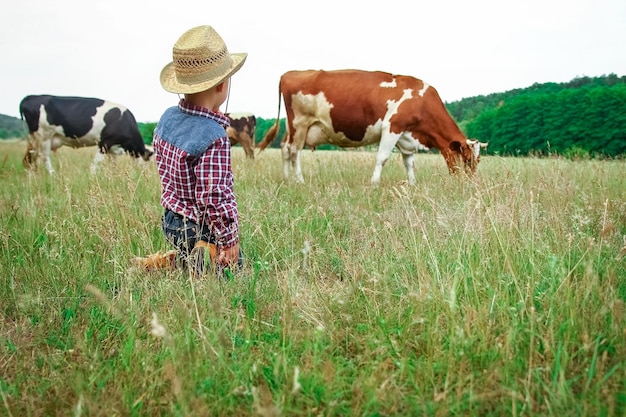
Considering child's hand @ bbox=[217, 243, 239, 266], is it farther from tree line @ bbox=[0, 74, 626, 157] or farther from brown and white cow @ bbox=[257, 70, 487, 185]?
tree line @ bbox=[0, 74, 626, 157]

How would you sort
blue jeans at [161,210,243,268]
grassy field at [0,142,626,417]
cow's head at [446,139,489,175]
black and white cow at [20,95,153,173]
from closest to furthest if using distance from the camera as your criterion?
grassy field at [0,142,626,417] < blue jeans at [161,210,243,268] < cow's head at [446,139,489,175] < black and white cow at [20,95,153,173]

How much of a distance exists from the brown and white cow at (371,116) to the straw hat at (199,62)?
14.5 feet

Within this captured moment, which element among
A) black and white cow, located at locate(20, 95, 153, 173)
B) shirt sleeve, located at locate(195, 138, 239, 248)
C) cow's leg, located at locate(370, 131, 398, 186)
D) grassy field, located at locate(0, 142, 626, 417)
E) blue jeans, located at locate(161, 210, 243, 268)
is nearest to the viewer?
grassy field, located at locate(0, 142, 626, 417)

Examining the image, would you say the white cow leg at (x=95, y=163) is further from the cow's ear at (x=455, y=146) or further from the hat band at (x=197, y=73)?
the cow's ear at (x=455, y=146)

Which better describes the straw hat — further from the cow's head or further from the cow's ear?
the cow's ear

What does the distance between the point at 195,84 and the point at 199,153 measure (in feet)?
1.47

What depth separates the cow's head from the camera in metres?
7.33

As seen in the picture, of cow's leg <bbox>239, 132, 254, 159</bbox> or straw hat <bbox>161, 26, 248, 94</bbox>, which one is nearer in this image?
straw hat <bbox>161, 26, 248, 94</bbox>

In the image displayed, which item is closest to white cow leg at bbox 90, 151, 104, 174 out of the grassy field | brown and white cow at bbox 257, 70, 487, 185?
brown and white cow at bbox 257, 70, 487, 185

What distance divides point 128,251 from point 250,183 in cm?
332

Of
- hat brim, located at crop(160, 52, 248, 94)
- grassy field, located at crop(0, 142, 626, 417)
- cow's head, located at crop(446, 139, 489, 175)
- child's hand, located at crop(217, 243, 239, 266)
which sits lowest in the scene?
grassy field, located at crop(0, 142, 626, 417)

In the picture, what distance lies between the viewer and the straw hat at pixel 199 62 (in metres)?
2.72

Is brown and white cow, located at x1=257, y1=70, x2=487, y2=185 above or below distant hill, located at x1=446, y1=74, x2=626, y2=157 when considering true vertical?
below

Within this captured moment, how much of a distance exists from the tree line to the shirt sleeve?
22530mm
